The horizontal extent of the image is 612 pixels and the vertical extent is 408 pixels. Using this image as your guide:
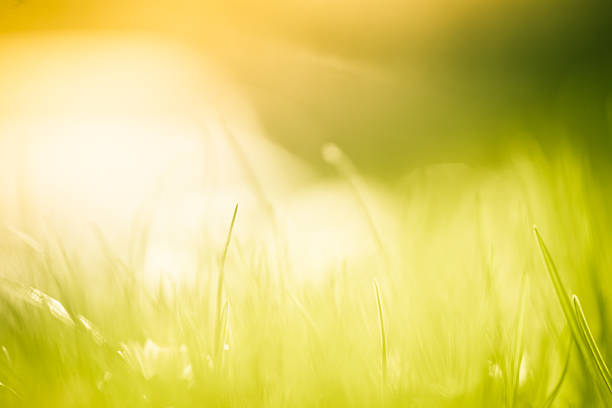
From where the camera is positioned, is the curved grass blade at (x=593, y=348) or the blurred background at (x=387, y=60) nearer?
the curved grass blade at (x=593, y=348)

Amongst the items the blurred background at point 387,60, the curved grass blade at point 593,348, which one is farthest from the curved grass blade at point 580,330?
the blurred background at point 387,60

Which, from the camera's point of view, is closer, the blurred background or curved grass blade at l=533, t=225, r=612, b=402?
curved grass blade at l=533, t=225, r=612, b=402

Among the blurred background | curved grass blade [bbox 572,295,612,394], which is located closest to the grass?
curved grass blade [bbox 572,295,612,394]

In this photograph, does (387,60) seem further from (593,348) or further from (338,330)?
(593,348)

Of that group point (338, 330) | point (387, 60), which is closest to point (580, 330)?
point (338, 330)

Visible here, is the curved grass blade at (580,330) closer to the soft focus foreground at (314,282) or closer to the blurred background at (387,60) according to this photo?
the soft focus foreground at (314,282)

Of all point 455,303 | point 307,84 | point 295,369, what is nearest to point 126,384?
point 295,369

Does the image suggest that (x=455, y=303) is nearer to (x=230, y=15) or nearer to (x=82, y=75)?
(x=82, y=75)

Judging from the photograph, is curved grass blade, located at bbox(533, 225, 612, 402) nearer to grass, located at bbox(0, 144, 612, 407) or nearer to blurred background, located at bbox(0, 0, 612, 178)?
grass, located at bbox(0, 144, 612, 407)
